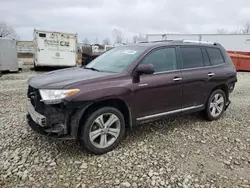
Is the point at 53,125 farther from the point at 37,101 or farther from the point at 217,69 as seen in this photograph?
the point at 217,69

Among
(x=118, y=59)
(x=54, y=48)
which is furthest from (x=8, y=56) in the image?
(x=118, y=59)

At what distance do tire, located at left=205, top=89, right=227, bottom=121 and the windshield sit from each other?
2033mm

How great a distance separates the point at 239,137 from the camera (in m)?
4.19

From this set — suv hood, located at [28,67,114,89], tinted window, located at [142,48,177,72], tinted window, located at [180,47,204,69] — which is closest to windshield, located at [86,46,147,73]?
tinted window, located at [142,48,177,72]

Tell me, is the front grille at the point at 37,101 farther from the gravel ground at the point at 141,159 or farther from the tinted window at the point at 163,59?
the tinted window at the point at 163,59

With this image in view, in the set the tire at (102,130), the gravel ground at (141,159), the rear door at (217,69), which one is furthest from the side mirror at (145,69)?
the rear door at (217,69)

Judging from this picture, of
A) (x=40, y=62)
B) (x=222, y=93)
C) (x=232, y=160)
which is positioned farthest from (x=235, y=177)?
(x=40, y=62)

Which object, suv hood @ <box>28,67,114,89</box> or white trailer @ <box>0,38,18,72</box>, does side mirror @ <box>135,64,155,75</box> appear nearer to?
suv hood @ <box>28,67,114,89</box>

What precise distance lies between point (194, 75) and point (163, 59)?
78 cm

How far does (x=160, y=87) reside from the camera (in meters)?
3.85

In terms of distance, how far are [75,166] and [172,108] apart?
2049mm

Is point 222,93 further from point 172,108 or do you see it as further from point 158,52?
point 158,52

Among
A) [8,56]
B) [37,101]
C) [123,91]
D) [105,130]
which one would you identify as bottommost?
[105,130]

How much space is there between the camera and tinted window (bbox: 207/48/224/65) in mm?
4895
